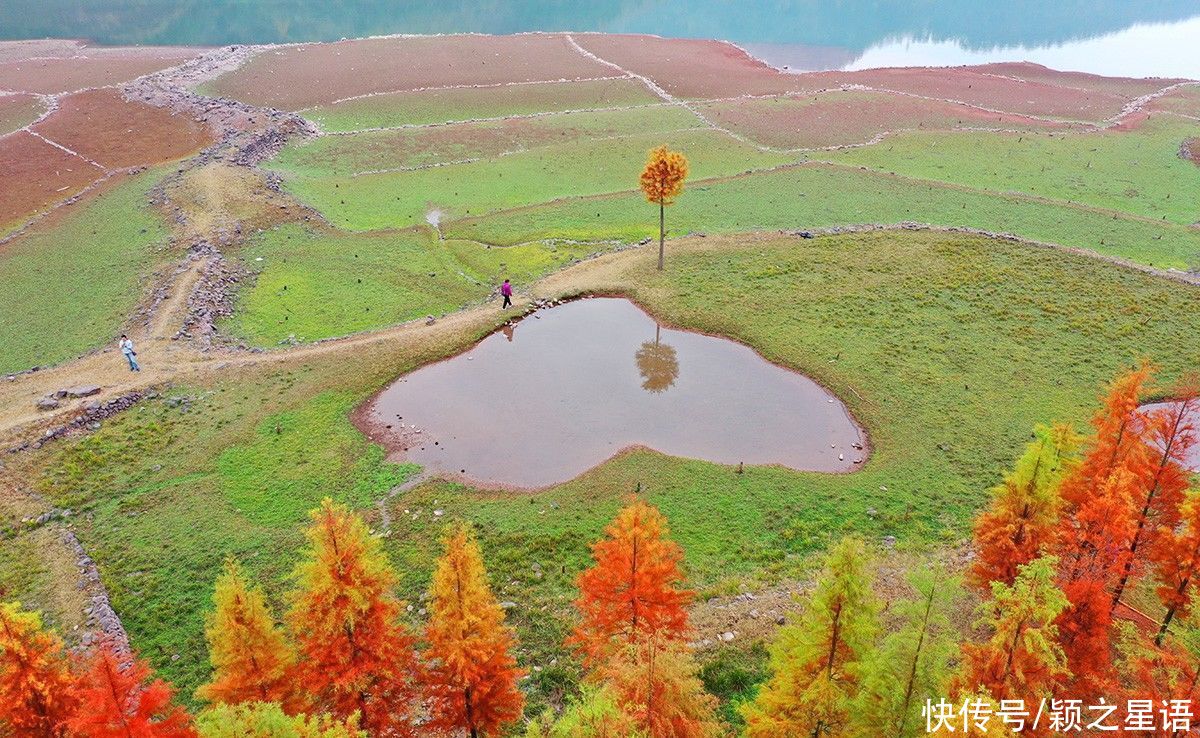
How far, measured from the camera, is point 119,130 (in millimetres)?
71125

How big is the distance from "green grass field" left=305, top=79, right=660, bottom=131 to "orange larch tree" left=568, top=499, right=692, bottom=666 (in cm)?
6634

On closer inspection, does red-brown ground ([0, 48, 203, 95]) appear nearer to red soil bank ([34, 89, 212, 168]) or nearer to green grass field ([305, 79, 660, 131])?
red soil bank ([34, 89, 212, 168])

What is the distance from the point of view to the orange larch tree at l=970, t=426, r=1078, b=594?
19.7 metres

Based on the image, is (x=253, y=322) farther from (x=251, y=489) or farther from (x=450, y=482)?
(x=450, y=482)

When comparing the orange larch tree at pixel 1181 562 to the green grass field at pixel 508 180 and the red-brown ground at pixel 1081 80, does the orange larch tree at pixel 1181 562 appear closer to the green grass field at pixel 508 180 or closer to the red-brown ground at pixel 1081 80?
the green grass field at pixel 508 180

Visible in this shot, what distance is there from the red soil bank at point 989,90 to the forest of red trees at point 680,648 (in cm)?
7225

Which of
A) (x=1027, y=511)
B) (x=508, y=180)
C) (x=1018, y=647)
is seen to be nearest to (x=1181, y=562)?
(x=1027, y=511)

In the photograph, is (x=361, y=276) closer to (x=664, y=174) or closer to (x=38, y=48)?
(x=664, y=174)

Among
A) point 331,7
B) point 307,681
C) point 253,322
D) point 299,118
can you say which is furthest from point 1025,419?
point 331,7

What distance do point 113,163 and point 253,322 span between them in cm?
3558

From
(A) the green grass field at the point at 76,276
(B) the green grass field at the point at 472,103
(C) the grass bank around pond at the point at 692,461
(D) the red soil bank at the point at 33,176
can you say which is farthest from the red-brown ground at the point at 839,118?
(D) the red soil bank at the point at 33,176

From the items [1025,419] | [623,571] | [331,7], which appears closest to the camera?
[623,571]

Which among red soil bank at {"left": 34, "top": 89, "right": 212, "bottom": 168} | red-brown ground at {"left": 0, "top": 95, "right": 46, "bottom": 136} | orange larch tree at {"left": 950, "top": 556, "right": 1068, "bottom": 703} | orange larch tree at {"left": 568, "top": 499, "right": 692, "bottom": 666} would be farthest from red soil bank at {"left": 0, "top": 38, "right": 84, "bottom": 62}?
orange larch tree at {"left": 950, "top": 556, "right": 1068, "bottom": 703}

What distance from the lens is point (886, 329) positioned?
130 feet
